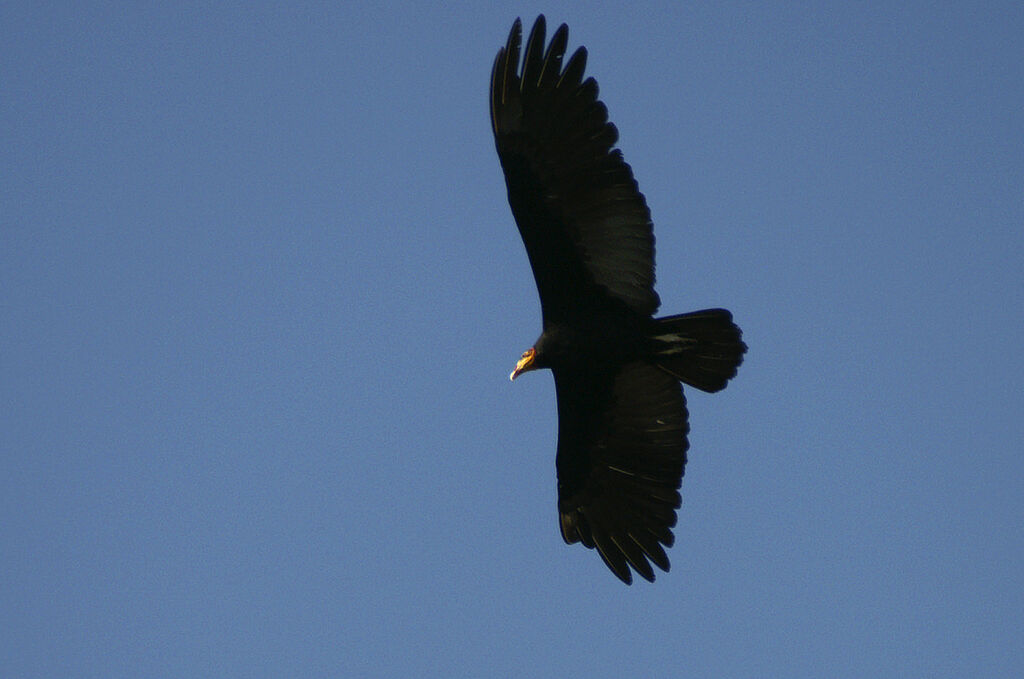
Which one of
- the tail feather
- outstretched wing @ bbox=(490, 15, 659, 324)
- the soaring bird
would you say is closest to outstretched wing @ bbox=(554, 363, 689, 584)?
the soaring bird

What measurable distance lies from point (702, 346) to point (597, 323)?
2.62 feet

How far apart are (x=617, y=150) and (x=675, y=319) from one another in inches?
50.4

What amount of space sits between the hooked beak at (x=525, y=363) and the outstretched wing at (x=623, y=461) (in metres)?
0.38

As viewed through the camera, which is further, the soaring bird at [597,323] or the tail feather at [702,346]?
the tail feather at [702,346]

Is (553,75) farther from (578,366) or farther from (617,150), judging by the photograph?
(578,366)

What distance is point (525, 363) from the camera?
10.1 metres

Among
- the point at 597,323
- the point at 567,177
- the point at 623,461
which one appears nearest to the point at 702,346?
the point at 597,323

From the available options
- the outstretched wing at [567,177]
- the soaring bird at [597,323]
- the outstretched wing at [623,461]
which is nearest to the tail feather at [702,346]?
the soaring bird at [597,323]

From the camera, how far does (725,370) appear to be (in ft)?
31.4

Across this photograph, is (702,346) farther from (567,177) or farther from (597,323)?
(567,177)

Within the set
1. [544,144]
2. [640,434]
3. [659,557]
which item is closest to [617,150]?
[544,144]

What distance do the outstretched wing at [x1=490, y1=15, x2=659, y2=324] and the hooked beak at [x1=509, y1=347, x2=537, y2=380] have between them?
66cm

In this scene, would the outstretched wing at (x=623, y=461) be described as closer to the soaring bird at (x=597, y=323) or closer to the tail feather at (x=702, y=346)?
the soaring bird at (x=597, y=323)

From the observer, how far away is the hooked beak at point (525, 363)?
395 inches
